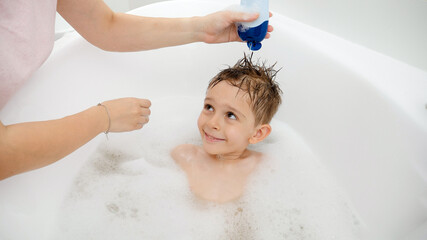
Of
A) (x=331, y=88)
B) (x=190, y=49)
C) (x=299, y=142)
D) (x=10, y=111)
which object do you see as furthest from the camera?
(x=190, y=49)

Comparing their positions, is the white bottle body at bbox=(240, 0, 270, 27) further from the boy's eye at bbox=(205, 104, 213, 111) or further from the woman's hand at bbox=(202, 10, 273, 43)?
the boy's eye at bbox=(205, 104, 213, 111)

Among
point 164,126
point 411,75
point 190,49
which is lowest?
point 164,126

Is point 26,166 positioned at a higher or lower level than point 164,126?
higher

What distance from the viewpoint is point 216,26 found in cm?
107

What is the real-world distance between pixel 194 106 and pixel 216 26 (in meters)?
0.50

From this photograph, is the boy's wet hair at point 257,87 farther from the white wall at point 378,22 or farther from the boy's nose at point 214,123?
the white wall at point 378,22

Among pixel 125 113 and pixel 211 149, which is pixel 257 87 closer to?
pixel 211 149

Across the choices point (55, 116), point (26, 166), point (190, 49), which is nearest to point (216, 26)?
point (190, 49)

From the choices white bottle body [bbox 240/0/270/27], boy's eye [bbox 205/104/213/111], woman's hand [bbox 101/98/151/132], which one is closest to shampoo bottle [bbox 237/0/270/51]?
white bottle body [bbox 240/0/270/27]

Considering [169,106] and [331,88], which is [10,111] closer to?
[169,106]

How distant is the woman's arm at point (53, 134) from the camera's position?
673 mm

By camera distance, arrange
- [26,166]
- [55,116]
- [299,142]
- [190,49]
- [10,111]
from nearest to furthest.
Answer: [26,166], [10,111], [55,116], [299,142], [190,49]

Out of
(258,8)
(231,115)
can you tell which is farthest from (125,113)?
(258,8)

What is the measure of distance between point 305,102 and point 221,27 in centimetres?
47
